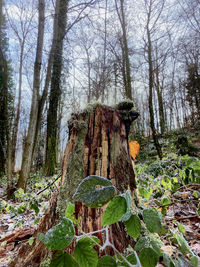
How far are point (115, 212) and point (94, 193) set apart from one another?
0.06m

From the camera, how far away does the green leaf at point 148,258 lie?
48 centimetres

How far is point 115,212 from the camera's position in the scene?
0.38 metres

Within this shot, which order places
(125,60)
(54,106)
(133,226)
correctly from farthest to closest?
(125,60) → (54,106) → (133,226)

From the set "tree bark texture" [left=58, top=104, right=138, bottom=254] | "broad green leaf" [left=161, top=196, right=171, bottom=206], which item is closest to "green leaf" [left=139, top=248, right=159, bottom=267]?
"broad green leaf" [left=161, top=196, right=171, bottom=206]

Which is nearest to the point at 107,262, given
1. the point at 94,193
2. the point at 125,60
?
the point at 94,193

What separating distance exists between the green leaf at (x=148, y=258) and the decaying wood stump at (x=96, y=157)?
656mm

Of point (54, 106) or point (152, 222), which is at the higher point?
point (54, 106)

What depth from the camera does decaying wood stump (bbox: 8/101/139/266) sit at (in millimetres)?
1134

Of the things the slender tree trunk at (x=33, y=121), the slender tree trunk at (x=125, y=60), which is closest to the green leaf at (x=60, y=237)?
the slender tree trunk at (x=33, y=121)

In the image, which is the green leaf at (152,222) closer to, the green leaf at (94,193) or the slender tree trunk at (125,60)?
the green leaf at (94,193)

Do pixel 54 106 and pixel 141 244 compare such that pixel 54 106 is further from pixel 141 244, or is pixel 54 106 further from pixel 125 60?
pixel 141 244

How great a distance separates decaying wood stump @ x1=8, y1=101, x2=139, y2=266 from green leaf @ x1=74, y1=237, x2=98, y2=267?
2.54ft

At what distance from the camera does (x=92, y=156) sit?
1.34 metres

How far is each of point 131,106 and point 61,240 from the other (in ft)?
4.34
